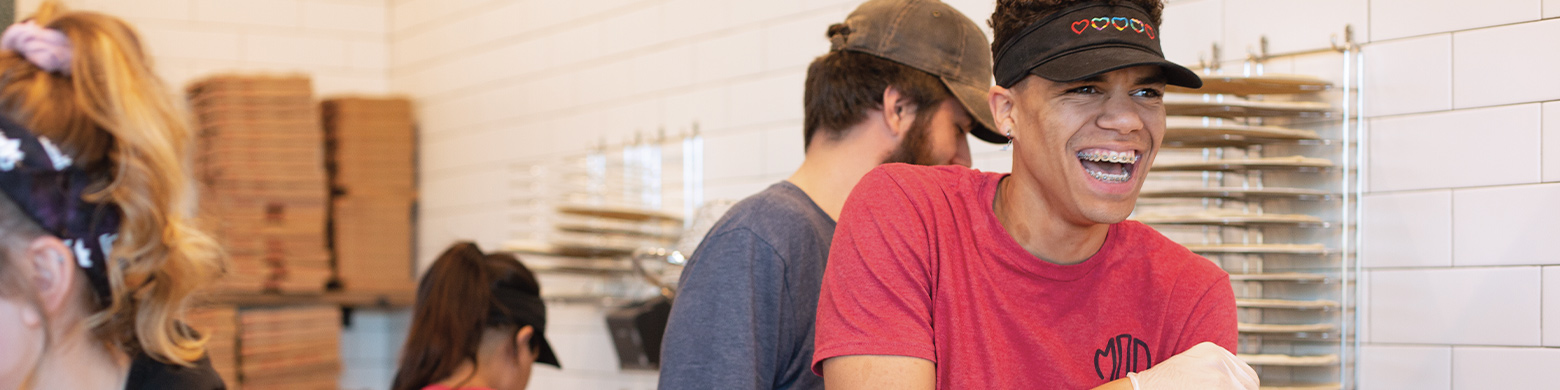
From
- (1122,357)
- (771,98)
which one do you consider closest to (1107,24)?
(1122,357)

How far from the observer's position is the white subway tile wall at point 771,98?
6.19 feet

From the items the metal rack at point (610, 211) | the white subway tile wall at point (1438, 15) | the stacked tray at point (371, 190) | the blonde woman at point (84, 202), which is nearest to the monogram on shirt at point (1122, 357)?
the white subway tile wall at point (1438, 15)

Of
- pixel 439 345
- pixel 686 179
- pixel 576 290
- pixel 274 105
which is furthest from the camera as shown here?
pixel 274 105

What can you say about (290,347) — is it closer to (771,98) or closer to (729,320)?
(771,98)

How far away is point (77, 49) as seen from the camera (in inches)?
56.7

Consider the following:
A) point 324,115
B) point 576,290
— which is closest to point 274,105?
Result: point 324,115

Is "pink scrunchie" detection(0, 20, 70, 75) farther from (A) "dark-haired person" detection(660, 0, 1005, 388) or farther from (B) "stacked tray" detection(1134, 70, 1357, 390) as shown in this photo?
(B) "stacked tray" detection(1134, 70, 1357, 390)

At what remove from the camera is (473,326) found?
2.45 metres

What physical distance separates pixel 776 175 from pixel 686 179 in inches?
14.7

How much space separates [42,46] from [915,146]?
115 centimetres

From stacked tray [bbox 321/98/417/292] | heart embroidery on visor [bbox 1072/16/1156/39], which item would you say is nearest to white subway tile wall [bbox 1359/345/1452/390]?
heart embroidery on visor [bbox 1072/16/1156/39]

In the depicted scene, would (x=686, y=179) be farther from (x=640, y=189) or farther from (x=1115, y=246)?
(x=1115, y=246)

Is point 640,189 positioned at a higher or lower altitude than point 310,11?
lower

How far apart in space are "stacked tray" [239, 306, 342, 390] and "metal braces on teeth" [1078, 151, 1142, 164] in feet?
11.3
